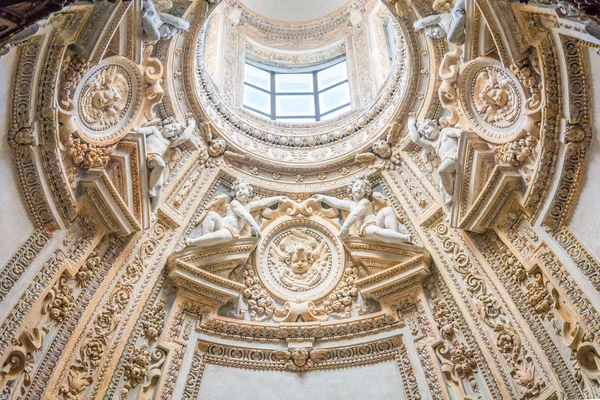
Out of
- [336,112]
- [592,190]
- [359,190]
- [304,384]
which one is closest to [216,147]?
[359,190]

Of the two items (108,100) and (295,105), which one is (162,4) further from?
(295,105)

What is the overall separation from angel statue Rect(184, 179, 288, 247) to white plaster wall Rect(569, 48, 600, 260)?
4.62 m

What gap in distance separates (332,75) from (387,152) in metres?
3.97

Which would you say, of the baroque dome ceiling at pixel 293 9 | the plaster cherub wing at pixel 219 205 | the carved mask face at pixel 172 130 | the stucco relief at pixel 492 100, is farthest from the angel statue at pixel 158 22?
the baroque dome ceiling at pixel 293 9

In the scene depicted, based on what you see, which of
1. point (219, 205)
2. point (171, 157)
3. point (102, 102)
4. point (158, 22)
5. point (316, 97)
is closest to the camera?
point (102, 102)

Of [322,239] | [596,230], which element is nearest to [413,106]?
[322,239]

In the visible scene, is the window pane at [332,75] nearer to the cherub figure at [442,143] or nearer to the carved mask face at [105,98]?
the cherub figure at [442,143]

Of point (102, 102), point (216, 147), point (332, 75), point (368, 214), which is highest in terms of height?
point (332, 75)

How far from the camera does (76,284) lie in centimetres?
819

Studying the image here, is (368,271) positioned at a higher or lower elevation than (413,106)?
lower

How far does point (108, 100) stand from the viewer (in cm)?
802

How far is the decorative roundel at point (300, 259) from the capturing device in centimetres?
993

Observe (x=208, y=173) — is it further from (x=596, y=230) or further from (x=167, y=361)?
(x=596, y=230)

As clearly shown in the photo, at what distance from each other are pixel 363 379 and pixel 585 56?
16.5 ft
